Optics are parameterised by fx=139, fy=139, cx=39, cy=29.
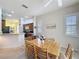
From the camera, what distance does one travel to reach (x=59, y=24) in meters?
9.25

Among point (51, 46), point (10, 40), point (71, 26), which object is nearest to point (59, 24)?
point (71, 26)

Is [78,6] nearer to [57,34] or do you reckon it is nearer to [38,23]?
[57,34]

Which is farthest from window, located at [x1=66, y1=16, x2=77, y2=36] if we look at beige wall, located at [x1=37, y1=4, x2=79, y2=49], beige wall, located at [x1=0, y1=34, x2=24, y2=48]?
beige wall, located at [x1=0, y1=34, x2=24, y2=48]

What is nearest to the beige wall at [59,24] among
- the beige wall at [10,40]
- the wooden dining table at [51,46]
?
the beige wall at [10,40]

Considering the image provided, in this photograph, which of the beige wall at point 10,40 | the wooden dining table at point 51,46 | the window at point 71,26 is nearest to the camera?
the wooden dining table at point 51,46

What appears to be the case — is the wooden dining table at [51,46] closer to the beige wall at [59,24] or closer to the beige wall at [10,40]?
the beige wall at [59,24]

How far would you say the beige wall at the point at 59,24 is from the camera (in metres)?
7.81

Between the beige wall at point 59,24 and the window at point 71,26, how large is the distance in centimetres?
29

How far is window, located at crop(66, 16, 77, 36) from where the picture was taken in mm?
7730

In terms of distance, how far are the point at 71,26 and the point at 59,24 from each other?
1347 mm

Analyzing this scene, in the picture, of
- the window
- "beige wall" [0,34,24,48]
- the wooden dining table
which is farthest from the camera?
"beige wall" [0,34,24,48]

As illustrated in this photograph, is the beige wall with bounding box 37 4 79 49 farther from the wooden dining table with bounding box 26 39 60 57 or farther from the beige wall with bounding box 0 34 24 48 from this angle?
the wooden dining table with bounding box 26 39 60 57

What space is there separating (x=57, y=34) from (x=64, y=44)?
118 cm

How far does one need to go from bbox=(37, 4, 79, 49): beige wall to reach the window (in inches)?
11.4
